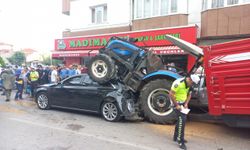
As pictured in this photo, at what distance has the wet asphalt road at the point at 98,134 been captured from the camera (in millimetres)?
4914

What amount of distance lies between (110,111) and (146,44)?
7.03m

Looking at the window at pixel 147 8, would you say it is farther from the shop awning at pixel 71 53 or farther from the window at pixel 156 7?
the shop awning at pixel 71 53

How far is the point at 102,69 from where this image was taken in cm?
743

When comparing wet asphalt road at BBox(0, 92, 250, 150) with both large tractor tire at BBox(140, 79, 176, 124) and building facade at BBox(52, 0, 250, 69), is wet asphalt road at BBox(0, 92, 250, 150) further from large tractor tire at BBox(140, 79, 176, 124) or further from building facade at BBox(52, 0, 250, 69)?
building facade at BBox(52, 0, 250, 69)

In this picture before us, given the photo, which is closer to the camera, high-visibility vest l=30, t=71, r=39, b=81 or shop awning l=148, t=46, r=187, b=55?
high-visibility vest l=30, t=71, r=39, b=81

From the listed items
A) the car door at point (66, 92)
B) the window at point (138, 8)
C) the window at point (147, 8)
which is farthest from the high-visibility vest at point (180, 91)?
the window at point (138, 8)

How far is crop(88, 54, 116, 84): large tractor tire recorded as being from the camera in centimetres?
721

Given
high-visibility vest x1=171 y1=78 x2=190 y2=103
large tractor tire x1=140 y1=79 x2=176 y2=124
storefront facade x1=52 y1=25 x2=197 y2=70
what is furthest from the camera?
storefront facade x1=52 y1=25 x2=197 y2=70

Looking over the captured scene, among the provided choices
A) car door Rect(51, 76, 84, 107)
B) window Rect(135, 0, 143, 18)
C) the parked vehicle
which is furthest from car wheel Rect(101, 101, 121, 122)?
window Rect(135, 0, 143, 18)

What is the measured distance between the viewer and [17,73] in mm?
13445

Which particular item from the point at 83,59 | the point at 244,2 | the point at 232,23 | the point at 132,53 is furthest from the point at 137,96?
the point at 83,59

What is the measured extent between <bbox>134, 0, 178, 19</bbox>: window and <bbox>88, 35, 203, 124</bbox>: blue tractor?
20.4 feet

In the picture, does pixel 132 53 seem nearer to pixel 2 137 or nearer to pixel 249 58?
pixel 249 58

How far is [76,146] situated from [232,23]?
8.99 meters
